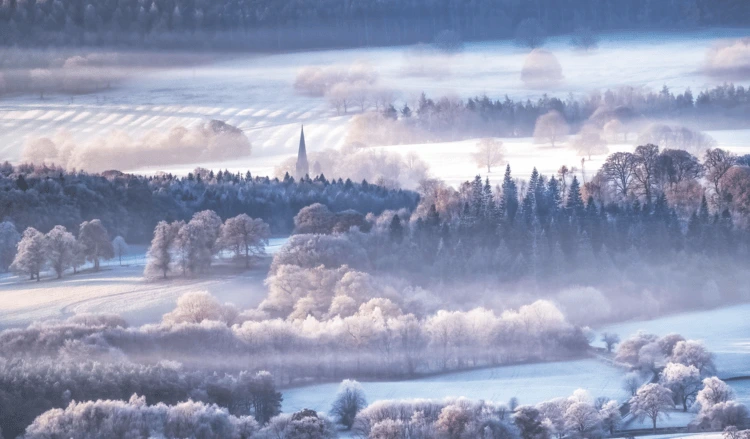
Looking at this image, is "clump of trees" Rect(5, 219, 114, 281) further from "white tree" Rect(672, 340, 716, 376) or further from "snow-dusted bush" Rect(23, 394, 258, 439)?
"white tree" Rect(672, 340, 716, 376)

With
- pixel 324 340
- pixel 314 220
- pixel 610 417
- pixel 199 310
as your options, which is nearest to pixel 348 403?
pixel 324 340

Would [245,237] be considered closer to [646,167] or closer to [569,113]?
[646,167]

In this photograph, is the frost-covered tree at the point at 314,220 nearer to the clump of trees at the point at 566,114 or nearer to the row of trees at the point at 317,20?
the clump of trees at the point at 566,114

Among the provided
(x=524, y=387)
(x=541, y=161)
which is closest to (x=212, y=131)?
(x=541, y=161)

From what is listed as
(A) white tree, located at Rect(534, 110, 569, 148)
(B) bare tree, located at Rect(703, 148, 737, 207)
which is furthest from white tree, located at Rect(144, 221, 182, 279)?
(B) bare tree, located at Rect(703, 148, 737, 207)

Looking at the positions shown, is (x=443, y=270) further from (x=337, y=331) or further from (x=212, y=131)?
(x=212, y=131)
